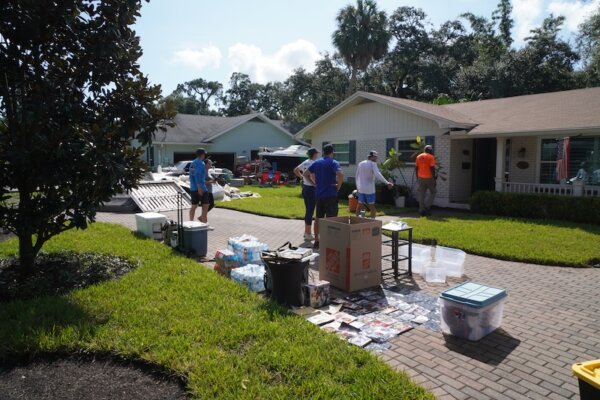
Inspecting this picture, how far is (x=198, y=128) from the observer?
3150 centimetres

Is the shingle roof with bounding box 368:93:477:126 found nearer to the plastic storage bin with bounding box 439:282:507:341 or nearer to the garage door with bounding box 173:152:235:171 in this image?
the plastic storage bin with bounding box 439:282:507:341

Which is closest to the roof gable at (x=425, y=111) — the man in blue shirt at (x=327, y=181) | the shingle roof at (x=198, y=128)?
the man in blue shirt at (x=327, y=181)

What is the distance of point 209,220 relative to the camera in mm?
12273

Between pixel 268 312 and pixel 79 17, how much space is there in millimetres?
4652

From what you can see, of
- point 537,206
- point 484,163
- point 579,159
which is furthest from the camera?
point 484,163

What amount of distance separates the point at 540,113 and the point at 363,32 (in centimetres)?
2335

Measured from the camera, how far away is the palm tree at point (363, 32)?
33.9 meters

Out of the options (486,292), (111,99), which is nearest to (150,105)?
(111,99)

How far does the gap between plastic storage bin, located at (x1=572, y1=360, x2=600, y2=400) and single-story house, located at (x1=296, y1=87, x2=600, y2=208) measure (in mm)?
10413

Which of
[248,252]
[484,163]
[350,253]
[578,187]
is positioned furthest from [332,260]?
[484,163]

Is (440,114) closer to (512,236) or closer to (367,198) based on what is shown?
(512,236)

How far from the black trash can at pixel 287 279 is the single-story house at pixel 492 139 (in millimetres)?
9734

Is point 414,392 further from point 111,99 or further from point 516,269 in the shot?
point 111,99

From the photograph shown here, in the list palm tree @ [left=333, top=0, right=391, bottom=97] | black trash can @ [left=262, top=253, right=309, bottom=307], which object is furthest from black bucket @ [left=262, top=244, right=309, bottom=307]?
palm tree @ [left=333, top=0, right=391, bottom=97]
